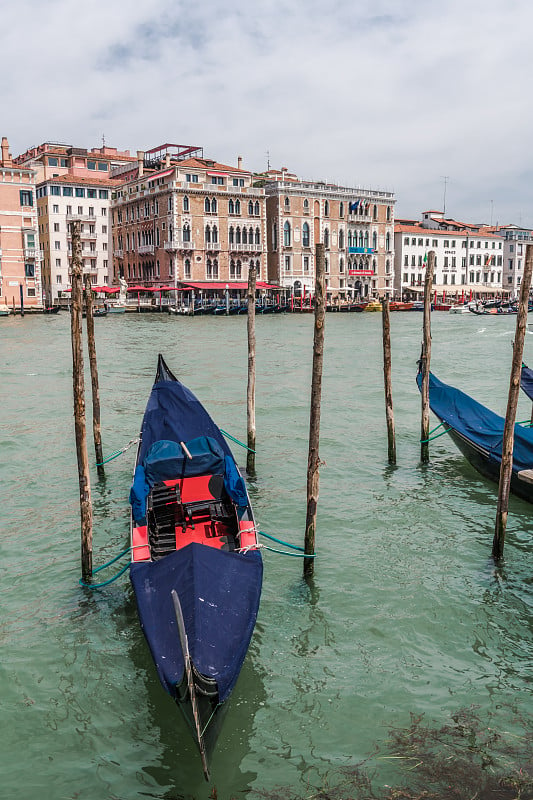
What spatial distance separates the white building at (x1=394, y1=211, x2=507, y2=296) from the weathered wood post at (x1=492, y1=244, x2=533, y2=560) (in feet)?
168

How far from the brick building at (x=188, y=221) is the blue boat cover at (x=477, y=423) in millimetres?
36276

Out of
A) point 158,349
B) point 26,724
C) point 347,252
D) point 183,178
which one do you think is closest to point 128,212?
point 183,178

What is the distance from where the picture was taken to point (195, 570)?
145 inches

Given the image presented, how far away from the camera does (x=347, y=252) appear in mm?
49938

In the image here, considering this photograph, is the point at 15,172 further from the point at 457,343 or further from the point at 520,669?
the point at 520,669

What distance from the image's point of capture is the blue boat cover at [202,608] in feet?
10.3

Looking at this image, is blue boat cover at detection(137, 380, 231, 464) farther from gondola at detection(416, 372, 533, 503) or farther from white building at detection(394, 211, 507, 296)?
white building at detection(394, 211, 507, 296)

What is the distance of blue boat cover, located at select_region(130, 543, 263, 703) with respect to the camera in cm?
314

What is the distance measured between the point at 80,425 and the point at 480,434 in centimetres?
440

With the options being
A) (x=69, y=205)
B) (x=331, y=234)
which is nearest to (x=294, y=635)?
(x=69, y=205)

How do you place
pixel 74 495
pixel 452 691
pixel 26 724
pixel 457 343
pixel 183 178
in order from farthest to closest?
pixel 183 178 → pixel 457 343 → pixel 74 495 → pixel 452 691 → pixel 26 724

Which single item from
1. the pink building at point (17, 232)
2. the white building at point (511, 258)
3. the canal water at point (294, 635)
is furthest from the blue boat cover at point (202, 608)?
the white building at point (511, 258)

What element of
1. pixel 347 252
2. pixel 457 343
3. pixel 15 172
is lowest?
pixel 457 343

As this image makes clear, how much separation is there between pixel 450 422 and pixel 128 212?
41659mm
